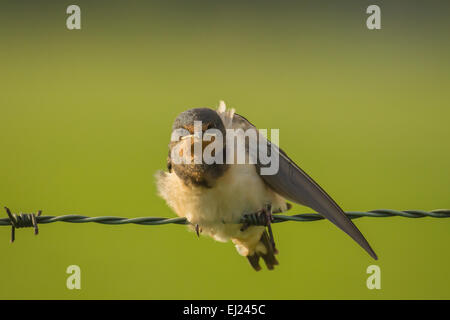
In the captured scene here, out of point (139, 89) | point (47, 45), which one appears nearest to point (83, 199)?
point (139, 89)

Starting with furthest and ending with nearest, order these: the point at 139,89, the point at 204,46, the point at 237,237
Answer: the point at 204,46 → the point at 139,89 → the point at 237,237

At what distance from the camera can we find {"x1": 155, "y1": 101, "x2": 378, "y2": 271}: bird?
15.6 feet

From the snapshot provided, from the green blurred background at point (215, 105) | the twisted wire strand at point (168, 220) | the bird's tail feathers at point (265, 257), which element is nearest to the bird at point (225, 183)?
the twisted wire strand at point (168, 220)

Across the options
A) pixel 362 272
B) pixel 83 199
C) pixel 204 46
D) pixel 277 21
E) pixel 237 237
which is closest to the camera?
pixel 237 237

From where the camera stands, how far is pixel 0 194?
31.8 ft

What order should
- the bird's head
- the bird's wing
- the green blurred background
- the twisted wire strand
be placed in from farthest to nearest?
the green blurred background
the bird's head
the bird's wing
the twisted wire strand

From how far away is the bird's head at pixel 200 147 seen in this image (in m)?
4.73

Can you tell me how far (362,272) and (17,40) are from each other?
9357 millimetres

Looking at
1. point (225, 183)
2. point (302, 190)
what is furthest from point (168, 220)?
point (302, 190)

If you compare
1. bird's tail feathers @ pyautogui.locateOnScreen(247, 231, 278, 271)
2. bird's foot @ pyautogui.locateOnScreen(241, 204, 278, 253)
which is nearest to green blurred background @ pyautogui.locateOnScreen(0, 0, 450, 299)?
bird's tail feathers @ pyautogui.locateOnScreen(247, 231, 278, 271)

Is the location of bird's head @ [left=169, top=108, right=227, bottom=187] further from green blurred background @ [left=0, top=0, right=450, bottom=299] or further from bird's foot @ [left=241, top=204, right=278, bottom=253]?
green blurred background @ [left=0, top=0, right=450, bottom=299]

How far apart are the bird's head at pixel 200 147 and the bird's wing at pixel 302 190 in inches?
12.6

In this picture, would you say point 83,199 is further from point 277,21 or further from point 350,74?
point 277,21

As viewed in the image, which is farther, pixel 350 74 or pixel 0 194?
pixel 350 74
